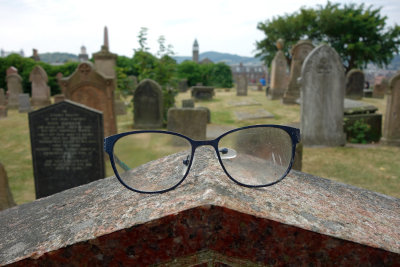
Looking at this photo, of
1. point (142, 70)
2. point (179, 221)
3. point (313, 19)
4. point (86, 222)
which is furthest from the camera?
point (313, 19)

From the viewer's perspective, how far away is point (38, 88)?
16188mm

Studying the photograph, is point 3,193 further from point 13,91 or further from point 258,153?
point 13,91

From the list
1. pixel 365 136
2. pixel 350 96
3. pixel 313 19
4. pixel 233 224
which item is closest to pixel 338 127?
pixel 365 136

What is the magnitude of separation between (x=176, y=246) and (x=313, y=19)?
28890mm

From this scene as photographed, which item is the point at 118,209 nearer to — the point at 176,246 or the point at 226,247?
the point at 176,246

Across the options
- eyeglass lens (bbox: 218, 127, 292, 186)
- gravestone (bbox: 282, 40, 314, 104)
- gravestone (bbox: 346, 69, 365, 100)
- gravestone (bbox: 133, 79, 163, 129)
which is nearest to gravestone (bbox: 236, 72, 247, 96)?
gravestone (bbox: 282, 40, 314, 104)

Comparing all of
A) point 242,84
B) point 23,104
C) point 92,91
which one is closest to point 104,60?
point 23,104

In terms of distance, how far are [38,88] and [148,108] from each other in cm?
890

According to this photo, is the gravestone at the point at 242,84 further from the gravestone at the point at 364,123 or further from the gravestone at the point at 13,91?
the gravestone at the point at 364,123

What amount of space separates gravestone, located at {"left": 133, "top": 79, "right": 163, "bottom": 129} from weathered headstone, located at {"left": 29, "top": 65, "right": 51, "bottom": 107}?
8.23 metres

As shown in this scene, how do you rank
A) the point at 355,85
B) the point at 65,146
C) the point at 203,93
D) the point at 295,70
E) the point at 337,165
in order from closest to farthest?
the point at 65,146 → the point at 337,165 → the point at 295,70 → the point at 355,85 → the point at 203,93

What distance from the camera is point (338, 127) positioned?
7.32 metres

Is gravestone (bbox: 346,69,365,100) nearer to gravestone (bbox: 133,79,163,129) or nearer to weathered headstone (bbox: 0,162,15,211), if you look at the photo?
gravestone (bbox: 133,79,163,129)

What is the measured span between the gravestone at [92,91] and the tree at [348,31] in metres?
22.3
